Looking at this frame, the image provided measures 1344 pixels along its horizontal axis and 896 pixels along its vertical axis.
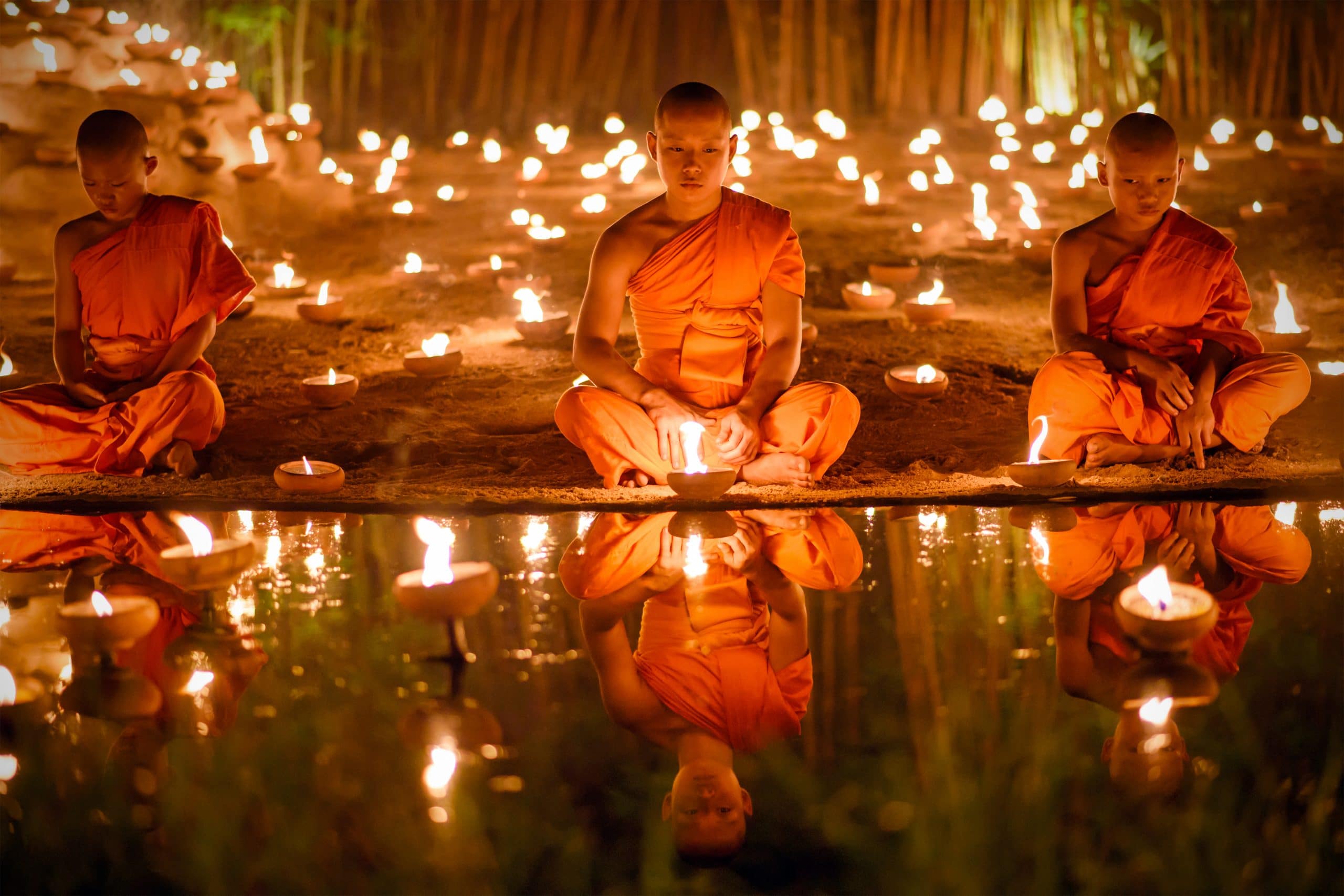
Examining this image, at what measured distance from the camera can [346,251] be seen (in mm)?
8156

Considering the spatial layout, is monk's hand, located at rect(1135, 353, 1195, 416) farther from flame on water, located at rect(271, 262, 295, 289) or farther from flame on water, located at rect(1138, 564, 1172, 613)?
flame on water, located at rect(271, 262, 295, 289)

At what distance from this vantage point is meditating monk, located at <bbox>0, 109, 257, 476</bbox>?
15.0 feet

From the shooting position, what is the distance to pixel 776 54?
1095 centimetres

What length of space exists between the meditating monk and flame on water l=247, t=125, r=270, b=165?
3741mm

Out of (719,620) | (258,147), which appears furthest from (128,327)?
(258,147)

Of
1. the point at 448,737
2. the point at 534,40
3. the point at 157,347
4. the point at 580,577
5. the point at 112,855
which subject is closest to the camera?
the point at 112,855

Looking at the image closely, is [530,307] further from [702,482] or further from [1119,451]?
[1119,451]

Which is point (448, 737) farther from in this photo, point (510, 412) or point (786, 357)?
point (510, 412)

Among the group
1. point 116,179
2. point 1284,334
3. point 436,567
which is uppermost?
point 116,179

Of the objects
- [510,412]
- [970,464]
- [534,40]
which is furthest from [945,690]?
[534,40]

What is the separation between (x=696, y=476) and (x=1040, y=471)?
3.77 feet

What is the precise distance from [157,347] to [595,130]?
6945mm

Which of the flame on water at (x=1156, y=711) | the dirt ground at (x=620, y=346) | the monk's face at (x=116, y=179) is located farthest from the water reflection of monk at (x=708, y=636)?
the monk's face at (x=116, y=179)

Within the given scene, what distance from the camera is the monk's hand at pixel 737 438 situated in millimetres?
4191
